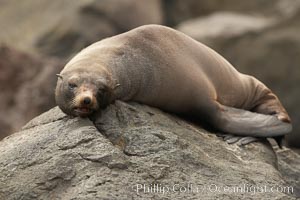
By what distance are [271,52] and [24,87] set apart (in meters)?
4.57

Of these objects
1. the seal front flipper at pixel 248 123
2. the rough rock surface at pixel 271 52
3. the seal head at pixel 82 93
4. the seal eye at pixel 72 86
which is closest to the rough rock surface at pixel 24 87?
the rough rock surface at pixel 271 52

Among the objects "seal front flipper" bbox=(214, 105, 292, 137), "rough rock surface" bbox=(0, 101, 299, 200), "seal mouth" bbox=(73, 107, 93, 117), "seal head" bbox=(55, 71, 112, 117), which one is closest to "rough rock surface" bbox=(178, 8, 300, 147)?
"seal front flipper" bbox=(214, 105, 292, 137)

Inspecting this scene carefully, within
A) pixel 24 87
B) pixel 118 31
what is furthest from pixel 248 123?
pixel 118 31

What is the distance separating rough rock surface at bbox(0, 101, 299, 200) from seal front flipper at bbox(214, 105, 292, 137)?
→ 461mm

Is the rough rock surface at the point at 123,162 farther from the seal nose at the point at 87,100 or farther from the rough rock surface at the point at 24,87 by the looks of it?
the rough rock surface at the point at 24,87

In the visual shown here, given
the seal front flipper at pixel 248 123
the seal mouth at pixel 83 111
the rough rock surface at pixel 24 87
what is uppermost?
the rough rock surface at pixel 24 87

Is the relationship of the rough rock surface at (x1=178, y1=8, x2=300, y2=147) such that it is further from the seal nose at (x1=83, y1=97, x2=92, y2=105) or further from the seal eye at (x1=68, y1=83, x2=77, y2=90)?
the seal nose at (x1=83, y1=97, x2=92, y2=105)

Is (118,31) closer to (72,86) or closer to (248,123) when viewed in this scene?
(248,123)

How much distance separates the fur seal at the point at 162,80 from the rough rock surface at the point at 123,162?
205mm

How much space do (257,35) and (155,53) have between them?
304 inches

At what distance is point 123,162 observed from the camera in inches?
263

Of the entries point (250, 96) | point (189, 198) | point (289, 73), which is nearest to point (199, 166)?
point (189, 198)

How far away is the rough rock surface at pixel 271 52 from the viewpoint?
15.0 m

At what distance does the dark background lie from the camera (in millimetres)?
12844
